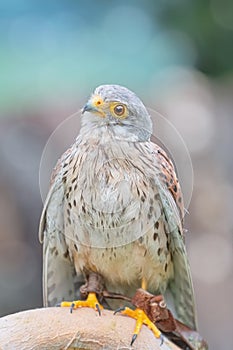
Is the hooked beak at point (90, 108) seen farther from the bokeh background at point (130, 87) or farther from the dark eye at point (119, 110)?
the bokeh background at point (130, 87)

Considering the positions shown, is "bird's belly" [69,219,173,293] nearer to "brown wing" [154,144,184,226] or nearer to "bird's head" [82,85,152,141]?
"brown wing" [154,144,184,226]

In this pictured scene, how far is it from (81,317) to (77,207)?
298mm

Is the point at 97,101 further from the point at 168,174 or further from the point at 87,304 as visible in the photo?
the point at 87,304

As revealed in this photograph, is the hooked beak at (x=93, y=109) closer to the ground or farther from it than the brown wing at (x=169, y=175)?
farther from it

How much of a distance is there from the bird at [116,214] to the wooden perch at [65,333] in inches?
3.1

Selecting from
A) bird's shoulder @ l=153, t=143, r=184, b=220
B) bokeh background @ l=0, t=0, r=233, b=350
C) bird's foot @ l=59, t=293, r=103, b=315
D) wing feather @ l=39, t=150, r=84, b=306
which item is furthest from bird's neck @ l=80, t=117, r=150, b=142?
bokeh background @ l=0, t=0, r=233, b=350

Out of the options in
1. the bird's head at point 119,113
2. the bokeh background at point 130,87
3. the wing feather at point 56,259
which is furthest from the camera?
the bokeh background at point 130,87

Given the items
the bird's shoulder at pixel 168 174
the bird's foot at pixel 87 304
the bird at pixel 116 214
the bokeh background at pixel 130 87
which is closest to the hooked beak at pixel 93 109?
the bird at pixel 116 214

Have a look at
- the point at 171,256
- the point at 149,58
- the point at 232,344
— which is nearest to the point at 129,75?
the point at 149,58

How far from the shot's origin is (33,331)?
59.6 inches

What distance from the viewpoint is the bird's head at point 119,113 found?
1.46 meters

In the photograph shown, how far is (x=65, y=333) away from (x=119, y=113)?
0.46 meters

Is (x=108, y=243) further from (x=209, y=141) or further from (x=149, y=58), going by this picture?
(x=149, y=58)

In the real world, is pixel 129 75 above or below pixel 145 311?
above
